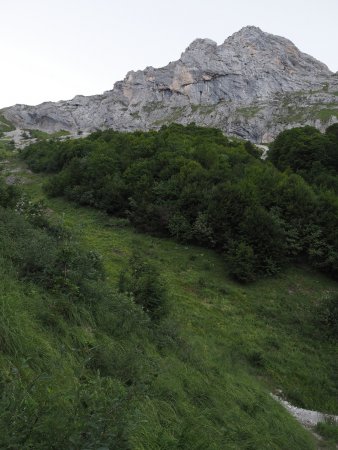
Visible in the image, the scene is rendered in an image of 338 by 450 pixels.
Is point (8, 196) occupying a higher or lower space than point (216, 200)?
lower

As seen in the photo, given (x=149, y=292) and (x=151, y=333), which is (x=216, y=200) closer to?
(x=149, y=292)

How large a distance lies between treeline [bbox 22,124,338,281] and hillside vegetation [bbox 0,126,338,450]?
265 millimetres

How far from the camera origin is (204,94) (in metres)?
172

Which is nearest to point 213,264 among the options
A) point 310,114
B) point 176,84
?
point 310,114

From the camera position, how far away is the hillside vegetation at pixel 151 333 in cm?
493

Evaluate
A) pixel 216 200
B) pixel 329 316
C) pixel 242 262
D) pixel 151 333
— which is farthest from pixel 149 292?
pixel 216 200

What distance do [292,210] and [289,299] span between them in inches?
377

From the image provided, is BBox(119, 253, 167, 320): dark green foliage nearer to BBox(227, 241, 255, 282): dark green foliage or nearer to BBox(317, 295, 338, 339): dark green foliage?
BBox(317, 295, 338, 339): dark green foliage

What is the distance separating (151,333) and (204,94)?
173 metres

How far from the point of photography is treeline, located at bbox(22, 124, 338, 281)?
95.5 feet

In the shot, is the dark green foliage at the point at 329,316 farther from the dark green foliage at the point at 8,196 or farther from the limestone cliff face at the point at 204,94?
the limestone cliff face at the point at 204,94

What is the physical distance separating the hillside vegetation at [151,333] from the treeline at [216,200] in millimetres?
265

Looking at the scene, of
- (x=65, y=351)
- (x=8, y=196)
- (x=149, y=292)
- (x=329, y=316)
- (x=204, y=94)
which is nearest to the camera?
(x=65, y=351)

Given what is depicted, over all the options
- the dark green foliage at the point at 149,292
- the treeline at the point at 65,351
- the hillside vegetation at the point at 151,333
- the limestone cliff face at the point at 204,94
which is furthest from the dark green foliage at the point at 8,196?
the limestone cliff face at the point at 204,94
